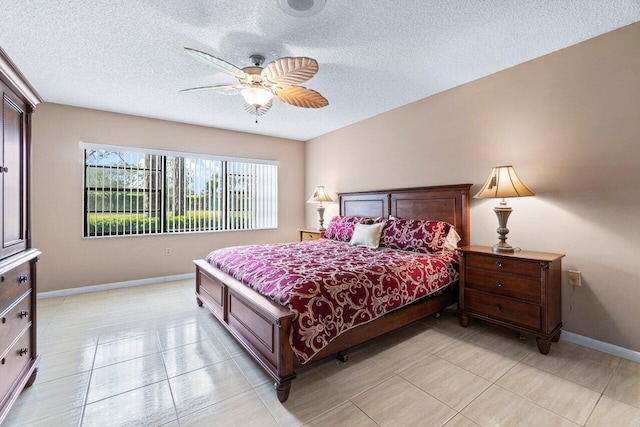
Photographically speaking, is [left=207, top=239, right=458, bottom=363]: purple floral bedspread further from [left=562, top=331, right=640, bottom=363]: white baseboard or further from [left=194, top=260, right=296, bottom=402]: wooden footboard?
[left=562, top=331, right=640, bottom=363]: white baseboard

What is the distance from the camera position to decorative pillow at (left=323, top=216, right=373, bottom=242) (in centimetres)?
392

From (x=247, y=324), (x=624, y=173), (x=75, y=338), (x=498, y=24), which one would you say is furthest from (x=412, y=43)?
(x=75, y=338)

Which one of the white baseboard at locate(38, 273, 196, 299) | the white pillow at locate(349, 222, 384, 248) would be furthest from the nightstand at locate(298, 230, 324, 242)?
the white baseboard at locate(38, 273, 196, 299)

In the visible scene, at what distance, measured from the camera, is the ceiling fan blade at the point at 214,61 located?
190 centimetres

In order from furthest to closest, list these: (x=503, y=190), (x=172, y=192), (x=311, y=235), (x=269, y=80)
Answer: (x=311, y=235)
(x=172, y=192)
(x=503, y=190)
(x=269, y=80)

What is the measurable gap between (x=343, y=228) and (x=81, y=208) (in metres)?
3.59

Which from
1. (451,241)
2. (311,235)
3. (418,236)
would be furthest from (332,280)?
(311,235)

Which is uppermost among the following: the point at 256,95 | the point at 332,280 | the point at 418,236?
the point at 256,95

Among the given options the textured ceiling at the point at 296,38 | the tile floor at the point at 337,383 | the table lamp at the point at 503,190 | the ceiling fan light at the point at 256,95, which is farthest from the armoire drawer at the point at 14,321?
the table lamp at the point at 503,190

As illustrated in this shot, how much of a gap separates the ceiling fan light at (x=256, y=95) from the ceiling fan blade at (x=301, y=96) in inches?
4.6

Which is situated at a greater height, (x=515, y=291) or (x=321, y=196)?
(x=321, y=196)

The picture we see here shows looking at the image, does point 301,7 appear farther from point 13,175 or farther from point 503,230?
point 503,230

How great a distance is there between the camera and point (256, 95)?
2414 mm

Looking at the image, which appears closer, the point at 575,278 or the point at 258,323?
the point at 258,323
